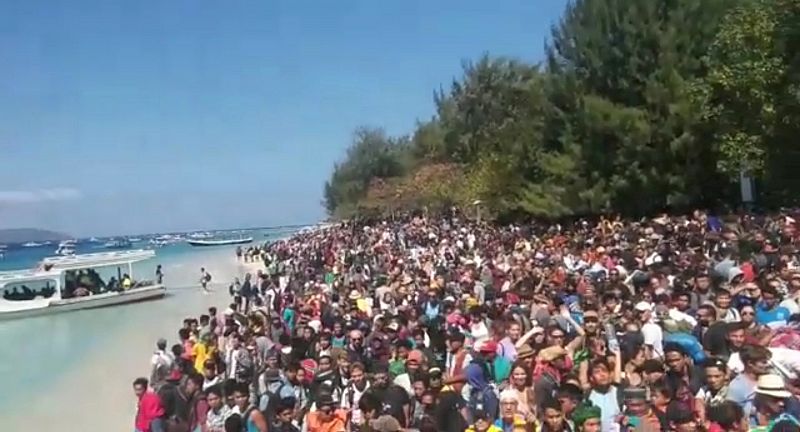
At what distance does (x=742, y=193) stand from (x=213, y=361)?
73.1 feet

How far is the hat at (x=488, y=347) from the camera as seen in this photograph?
8.84 metres

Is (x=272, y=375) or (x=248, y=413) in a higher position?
(x=272, y=375)

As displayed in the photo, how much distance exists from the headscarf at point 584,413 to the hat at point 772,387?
1.07 m

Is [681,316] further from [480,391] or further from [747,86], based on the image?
[747,86]

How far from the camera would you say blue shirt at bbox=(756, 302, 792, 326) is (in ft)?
28.6

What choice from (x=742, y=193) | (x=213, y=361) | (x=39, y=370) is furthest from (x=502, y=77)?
(x=213, y=361)

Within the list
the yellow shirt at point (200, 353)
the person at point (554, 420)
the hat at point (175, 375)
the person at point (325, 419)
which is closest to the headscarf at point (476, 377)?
the person at point (325, 419)

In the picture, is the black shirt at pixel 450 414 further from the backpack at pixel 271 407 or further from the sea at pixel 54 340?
the sea at pixel 54 340

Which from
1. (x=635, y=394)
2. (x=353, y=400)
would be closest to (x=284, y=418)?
(x=353, y=400)

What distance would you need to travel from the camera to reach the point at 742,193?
28.5 m

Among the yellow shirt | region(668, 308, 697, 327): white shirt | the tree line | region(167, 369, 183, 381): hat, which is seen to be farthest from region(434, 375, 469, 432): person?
the tree line

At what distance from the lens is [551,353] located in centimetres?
793

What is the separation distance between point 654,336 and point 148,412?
4.85m

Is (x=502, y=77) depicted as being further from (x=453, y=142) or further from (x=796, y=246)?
(x=796, y=246)
